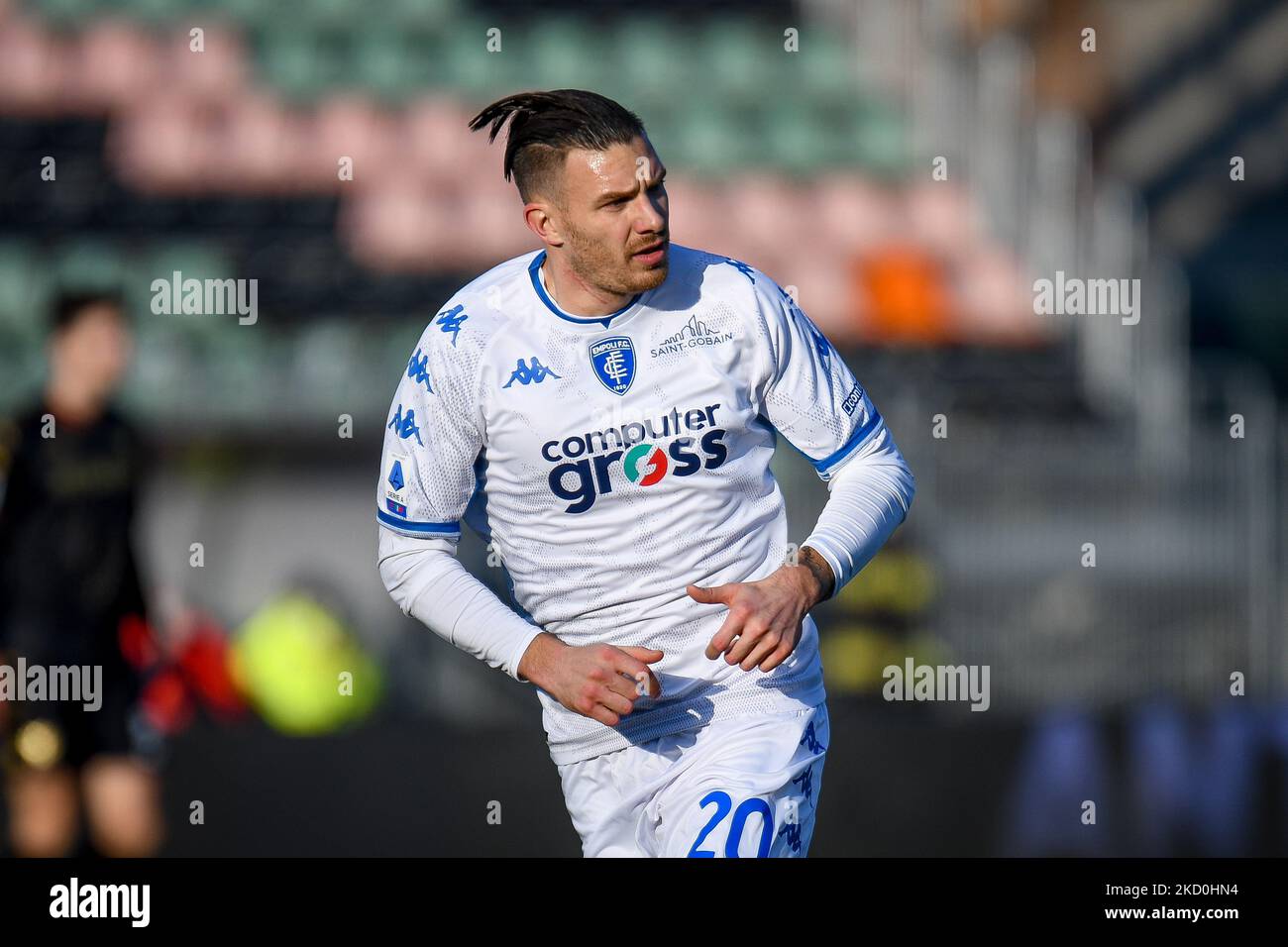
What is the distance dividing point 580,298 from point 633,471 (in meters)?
0.38

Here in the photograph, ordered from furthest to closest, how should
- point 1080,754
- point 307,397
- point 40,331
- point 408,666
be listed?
point 40,331
point 307,397
point 408,666
point 1080,754

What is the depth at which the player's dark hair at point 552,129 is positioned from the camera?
3395 mm

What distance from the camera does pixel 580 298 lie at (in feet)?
11.7

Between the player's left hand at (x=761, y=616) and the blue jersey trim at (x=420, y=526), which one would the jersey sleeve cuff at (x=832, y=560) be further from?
the blue jersey trim at (x=420, y=526)

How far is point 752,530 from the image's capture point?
11.9ft

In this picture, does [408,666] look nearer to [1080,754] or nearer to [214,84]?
[1080,754]

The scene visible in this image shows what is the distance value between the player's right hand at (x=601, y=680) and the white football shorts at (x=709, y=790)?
1.18ft

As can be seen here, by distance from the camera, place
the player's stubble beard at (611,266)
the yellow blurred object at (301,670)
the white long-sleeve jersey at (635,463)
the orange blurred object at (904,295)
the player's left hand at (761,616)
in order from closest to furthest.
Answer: the player's left hand at (761,616), the player's stubble beard at (611,266), the white long-sleeve jersey at (635,463), the yellow blurred object at (301,670), the orange blurred object at (904,295)

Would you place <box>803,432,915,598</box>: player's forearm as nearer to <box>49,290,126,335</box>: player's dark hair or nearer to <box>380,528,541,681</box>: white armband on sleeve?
<box>380,528,541,681</box>: white armband on sleeve

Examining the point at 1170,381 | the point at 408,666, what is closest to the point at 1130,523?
the point at 1170,381

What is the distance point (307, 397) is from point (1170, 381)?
4.93 metres

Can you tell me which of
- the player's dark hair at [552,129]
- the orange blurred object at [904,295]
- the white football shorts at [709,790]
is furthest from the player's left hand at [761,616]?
the orange blurred object at [904,295]

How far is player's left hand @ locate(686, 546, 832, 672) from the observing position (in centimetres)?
311

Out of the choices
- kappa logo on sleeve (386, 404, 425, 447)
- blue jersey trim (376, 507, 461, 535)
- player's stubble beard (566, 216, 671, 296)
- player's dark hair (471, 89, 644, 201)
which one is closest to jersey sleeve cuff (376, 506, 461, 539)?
blue jersey trim (376, 507, 461, 535)
